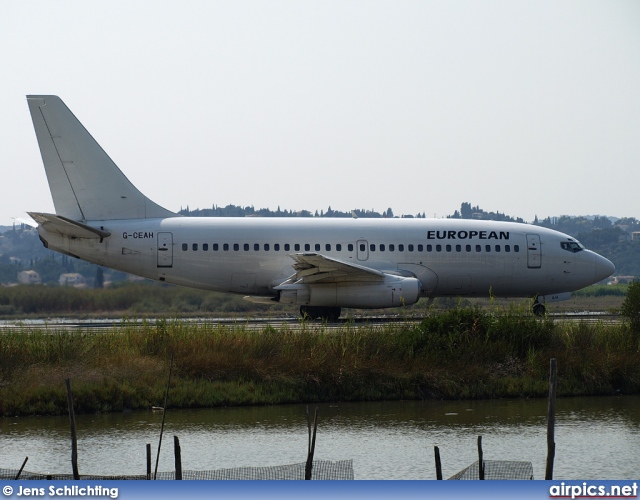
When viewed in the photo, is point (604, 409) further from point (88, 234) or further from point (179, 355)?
point (88, 234)

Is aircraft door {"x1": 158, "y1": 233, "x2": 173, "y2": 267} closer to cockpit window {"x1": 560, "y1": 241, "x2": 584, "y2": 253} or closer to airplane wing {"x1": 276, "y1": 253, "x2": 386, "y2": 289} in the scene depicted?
airplane wing {"x1": 276, "y1": 253, "x2": 386, "y2": 289}

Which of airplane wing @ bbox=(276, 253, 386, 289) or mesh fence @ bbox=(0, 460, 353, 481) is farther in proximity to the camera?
airplane wing @ bbox=(276, 253, 386, 289)

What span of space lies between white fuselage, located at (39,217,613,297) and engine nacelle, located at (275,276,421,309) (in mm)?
1325

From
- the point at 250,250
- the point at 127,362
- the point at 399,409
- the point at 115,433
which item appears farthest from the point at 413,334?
the point at 250,250

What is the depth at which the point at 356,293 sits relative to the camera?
3484 cm

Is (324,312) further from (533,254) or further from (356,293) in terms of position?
(533,254)

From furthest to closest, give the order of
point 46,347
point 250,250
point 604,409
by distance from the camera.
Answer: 1. point 250,250
2. point 46,347
3. point 604,409

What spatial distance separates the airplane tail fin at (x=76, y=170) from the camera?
35.1 meters

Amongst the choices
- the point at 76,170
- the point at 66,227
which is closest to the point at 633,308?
the point at 66,227

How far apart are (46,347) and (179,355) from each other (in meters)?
3.06

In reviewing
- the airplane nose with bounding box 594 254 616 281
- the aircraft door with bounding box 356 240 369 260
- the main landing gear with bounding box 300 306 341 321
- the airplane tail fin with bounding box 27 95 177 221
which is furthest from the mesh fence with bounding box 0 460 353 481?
the airplane nose with bounding box 594 254 616 281

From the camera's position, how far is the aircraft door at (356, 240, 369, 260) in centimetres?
3647

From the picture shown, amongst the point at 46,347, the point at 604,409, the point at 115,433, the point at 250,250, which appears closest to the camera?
the point at 115,433

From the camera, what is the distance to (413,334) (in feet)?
84.0
